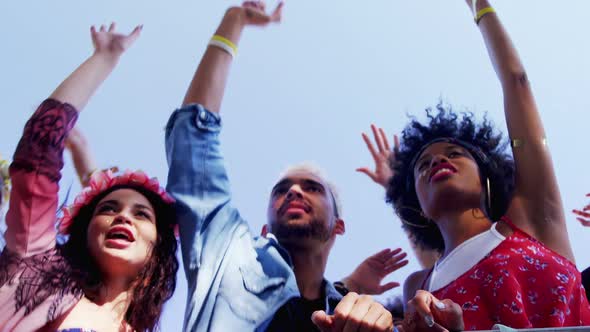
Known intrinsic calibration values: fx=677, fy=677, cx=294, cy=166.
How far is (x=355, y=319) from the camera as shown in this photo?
1.70 metres

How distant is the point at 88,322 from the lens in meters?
2.39

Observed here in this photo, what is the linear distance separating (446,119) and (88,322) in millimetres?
2151

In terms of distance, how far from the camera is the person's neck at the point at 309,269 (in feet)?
10.3

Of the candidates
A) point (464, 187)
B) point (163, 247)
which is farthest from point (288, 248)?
point (464, 187)

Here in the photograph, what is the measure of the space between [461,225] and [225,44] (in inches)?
52.5

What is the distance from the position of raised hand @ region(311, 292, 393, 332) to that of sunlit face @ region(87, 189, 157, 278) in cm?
111

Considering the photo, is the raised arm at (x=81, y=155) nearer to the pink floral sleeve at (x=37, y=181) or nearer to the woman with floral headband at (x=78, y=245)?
the woman with floral headband at (x=78, y=245)

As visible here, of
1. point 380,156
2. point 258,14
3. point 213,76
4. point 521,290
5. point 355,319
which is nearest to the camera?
point 355,319

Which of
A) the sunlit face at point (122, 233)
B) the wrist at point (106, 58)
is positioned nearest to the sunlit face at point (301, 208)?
the sunlit face at point (122, 233)

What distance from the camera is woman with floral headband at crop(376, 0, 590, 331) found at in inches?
96.0

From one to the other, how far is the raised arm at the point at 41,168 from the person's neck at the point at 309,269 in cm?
112

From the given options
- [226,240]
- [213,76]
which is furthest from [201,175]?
[213,76]

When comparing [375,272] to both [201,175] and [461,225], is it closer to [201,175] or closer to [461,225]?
[461,225]

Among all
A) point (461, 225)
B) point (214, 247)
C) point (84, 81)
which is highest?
point (84, 81)
